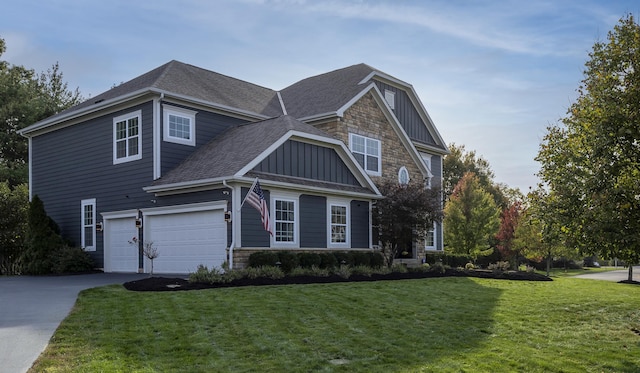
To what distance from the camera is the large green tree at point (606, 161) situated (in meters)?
11.2

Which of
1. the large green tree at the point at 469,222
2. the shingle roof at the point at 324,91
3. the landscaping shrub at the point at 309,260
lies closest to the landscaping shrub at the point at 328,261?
the landscaping shrub at the point at 309,260

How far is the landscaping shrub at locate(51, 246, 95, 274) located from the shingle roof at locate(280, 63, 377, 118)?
32.7ft

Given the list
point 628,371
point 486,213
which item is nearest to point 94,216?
point 628,371

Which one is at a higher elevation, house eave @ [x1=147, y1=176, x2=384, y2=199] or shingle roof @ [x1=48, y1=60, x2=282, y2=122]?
shingle roof @ [x1=48, y1=60, x2=282, y2=122]

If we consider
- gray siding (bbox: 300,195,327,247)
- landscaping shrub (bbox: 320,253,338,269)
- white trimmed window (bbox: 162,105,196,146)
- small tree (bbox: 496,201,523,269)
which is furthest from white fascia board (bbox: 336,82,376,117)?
small tree (bbox: 496,201,523,269)

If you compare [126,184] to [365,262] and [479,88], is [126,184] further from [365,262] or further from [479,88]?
[479,88]

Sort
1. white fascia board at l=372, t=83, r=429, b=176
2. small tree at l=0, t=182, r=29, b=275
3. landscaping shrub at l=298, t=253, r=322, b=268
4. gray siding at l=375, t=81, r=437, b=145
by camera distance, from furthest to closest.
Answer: gray siding at l=375, t=81, r=437, b=145, white fascia board at l=372, t=83, r=429, b=176, small tree at l=0, t=182, r=29, b=275, landscaping shrub at l=298, t=253, r=322, b=268

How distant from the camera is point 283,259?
17922mm

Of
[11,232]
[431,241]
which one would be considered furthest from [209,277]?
[431,241]

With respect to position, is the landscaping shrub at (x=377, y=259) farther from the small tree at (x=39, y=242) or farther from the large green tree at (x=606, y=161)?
the small tree at (x=39, y=242)

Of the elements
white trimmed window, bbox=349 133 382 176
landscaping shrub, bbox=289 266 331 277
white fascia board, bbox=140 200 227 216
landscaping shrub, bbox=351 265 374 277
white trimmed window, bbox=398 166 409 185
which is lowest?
landscaping shrub, bbox=351 265 374 277

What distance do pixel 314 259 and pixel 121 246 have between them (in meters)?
7.54

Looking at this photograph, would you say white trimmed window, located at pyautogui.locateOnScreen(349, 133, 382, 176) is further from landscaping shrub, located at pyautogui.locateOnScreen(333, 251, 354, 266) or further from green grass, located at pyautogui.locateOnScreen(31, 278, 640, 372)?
green grass, located at pyautogui.locateOnScreen(31, 278, 640, 372)

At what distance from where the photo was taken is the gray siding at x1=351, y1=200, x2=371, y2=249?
22.2 metres
